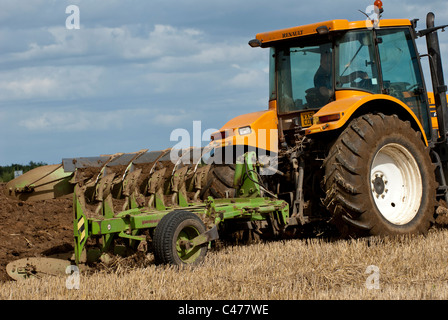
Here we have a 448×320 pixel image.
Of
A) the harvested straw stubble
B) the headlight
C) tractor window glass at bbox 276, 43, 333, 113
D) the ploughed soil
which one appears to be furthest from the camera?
the headlight

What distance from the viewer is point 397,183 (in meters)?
7.27

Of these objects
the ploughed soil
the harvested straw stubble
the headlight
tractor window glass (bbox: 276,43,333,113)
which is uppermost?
tractor window glass (bbox: 276,43,333,113)

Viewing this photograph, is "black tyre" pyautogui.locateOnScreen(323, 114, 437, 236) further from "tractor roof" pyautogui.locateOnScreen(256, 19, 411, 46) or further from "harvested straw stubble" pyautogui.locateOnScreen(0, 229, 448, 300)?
"tractor roof" pyautogui.locateOnScreen(256, 19, 411, 46)

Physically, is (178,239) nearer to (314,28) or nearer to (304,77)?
(304,77)

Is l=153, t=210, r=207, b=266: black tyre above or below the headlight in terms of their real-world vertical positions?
below

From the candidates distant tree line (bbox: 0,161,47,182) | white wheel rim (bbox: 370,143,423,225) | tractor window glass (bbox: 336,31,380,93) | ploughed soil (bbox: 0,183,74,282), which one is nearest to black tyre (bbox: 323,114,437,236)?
white wheel rim (bbox: 370,143,423,225)

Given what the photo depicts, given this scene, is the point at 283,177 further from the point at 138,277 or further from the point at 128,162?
the point at 138,277

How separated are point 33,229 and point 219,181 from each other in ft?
8.29

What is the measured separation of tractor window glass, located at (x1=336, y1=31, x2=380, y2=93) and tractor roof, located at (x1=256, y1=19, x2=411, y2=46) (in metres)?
0.10

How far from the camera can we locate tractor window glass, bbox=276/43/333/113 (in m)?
7.25

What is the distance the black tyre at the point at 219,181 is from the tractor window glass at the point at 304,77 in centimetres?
96

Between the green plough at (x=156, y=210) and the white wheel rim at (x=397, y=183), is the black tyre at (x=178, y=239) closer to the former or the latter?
the green plough at (x=156, y=210)

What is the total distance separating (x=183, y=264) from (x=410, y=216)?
285cm
